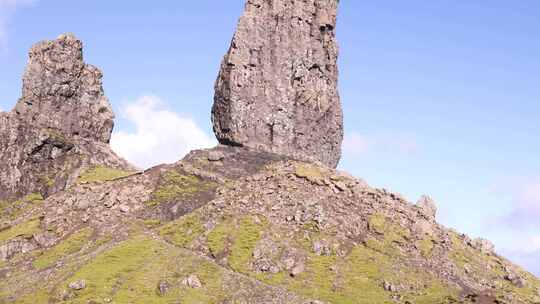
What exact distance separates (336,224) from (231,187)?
3583 cm

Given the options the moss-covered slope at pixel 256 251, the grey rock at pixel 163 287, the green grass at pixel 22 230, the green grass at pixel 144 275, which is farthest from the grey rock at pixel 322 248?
the green grass at pixel 22 230

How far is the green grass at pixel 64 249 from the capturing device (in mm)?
174000

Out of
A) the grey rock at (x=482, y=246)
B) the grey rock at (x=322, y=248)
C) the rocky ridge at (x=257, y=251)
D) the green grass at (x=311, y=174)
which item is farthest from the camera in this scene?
the green grass at (x=311, y=174)

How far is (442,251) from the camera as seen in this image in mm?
176500

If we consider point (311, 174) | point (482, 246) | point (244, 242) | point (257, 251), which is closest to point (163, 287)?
point (257, 251)

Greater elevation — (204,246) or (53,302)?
(204,246)

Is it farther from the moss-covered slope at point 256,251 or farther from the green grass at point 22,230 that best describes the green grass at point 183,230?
the green grass at point 22,230

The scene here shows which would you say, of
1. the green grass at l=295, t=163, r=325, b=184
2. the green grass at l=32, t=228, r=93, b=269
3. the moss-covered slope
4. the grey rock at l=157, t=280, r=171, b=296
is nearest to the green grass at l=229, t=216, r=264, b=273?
the moss-covered slope

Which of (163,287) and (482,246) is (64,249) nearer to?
(163,287)

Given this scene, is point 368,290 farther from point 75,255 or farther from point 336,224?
point 75,255

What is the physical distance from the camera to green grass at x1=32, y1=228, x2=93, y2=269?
174 m

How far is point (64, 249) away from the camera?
178250mm

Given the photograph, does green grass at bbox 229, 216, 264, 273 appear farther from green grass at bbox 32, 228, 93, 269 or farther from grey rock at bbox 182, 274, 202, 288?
green grass at bbox 32, 228, 93, 269

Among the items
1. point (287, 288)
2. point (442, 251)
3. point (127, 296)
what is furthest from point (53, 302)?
point (442, 251)
